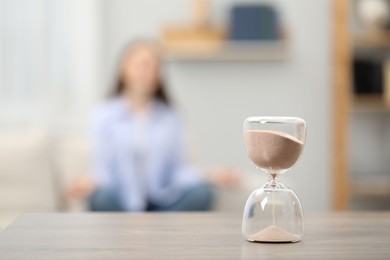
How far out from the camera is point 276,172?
1446 mm

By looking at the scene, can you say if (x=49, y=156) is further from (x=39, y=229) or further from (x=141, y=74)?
(x=39, y=229)

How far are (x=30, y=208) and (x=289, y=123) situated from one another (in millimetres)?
2361

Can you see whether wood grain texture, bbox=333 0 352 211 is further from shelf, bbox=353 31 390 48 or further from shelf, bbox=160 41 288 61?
shelf, bbox=160 41 288 61

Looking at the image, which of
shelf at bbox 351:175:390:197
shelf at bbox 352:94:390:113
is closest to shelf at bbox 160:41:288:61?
shelf at bbox 352:94:390:113

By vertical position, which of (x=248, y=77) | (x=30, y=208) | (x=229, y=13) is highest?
(x=229, y=13)

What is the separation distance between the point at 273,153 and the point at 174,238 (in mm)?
226

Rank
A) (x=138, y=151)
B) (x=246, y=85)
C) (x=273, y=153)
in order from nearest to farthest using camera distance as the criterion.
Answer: (x=273, y=153), (x=138, y=151), (x=246, y=85)

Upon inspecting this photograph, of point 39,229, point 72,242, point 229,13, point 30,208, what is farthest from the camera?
point 229,13

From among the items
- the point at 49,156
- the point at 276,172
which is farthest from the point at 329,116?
the point at 276,172

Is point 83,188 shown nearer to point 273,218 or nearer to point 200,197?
point 200,197

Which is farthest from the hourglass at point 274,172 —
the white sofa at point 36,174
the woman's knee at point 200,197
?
the white sofa at point 36,174

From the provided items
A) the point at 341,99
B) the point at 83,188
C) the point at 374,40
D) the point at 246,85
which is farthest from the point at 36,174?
the point at 374,40

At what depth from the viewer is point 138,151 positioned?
362cm

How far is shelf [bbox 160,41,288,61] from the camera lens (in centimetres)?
447
